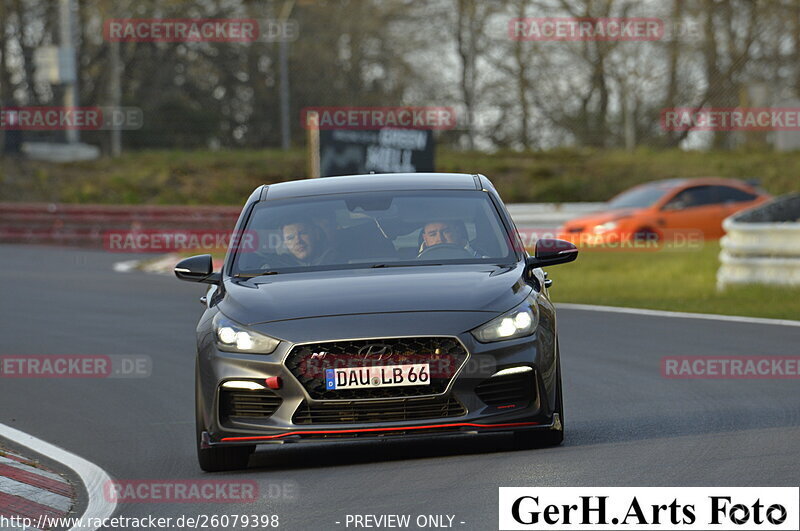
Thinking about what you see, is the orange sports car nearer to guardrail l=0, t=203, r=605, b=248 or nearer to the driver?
guardrail l=0, t=203, r=605, b=248

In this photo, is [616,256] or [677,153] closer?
[616,256]

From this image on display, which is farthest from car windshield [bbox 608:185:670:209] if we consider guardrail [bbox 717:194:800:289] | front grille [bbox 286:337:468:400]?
front grille [bbox 286:337:468:400]

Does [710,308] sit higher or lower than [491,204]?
lower

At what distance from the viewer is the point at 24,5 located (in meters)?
39.7

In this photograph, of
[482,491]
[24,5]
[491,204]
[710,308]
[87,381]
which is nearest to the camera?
[482,491]

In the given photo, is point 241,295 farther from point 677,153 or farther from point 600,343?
point 677,153

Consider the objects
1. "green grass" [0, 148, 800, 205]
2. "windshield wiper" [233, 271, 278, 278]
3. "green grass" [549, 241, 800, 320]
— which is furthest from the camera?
"green grass" [0, 148, 800, 205]

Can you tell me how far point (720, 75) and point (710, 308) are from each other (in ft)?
68.9

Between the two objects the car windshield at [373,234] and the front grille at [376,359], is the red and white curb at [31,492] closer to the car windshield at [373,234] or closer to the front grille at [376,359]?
the front grille at [376,359]

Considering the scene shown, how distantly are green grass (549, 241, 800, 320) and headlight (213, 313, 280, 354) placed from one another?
30.2 feet

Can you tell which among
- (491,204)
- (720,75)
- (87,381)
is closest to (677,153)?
(720,75)

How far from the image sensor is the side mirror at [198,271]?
355 inches

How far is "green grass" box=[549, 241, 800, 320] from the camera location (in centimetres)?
1739

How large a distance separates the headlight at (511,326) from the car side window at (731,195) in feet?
69.7
